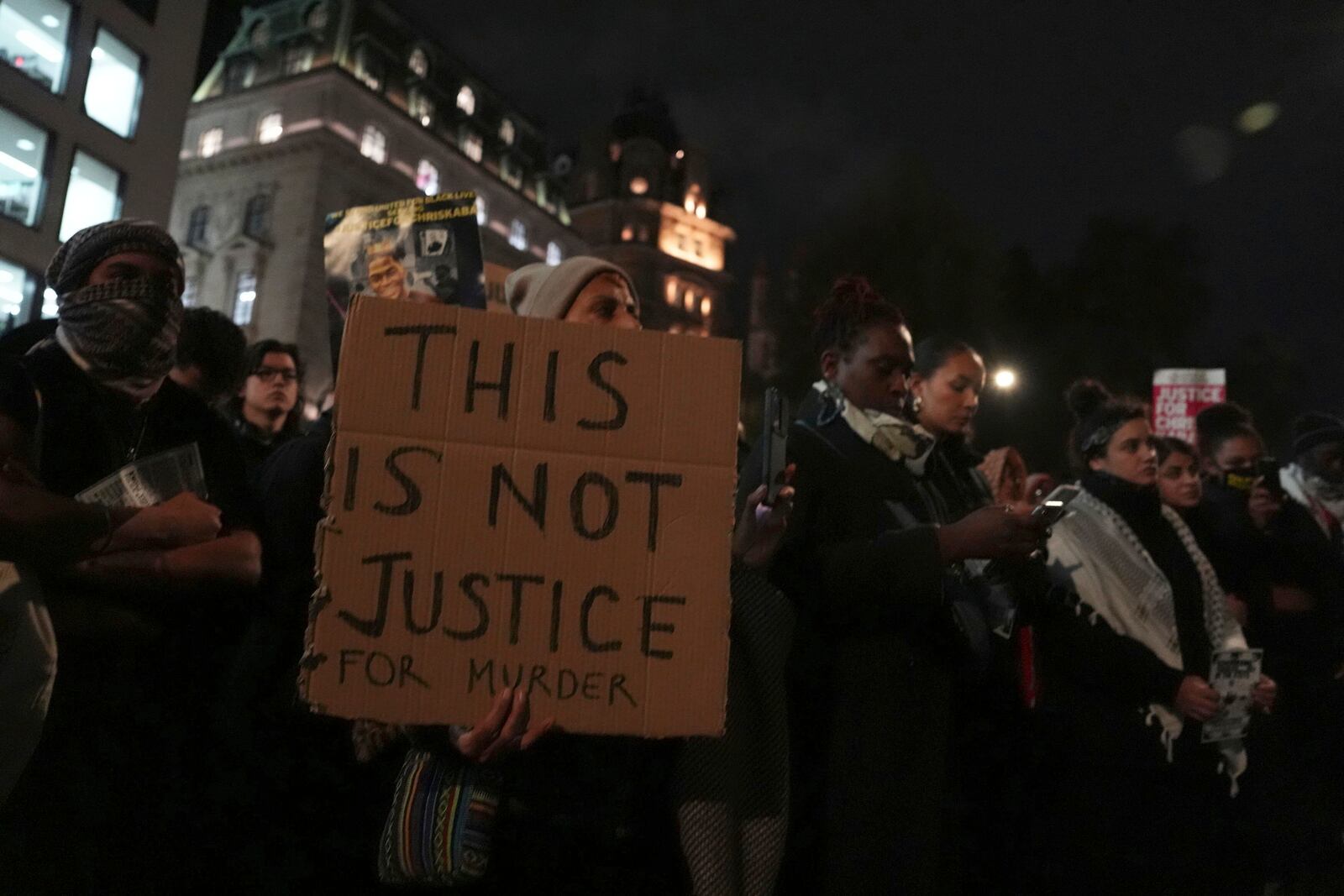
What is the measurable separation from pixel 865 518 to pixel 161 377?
6.65 feet

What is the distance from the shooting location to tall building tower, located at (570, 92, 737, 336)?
65.1m

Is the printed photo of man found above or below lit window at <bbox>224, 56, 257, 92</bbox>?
below

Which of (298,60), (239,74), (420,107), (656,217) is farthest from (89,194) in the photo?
(656,217)

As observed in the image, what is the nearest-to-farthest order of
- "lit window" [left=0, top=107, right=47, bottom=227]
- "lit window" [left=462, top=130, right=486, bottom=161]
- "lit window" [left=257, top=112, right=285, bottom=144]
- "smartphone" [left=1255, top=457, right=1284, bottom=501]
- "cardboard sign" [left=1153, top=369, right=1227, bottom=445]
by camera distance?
"smartphone" [left=1255, top=457, right=1284, bottom=501] < "cardboard sign" [left=1153, top=369, right=1227, bottom=445] < "lit window" [left=0, top=107, right=47, bottom=227] < "lit window" [left=257, top=112, right=285, bottom=144] < "lit window" [left=462, top=130, right=486, bottom=161]

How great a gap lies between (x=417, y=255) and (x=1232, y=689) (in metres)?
3.69

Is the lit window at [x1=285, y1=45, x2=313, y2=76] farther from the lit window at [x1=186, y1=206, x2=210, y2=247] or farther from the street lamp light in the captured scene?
the street lamp light

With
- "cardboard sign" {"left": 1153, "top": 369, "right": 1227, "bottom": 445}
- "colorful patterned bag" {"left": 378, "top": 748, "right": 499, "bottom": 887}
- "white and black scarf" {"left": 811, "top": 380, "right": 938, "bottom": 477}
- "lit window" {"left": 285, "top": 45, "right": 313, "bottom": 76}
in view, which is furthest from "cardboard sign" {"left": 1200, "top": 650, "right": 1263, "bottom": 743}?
"lit window" {"left": 285, "top": 45, "right": 313, "bottom": 76}

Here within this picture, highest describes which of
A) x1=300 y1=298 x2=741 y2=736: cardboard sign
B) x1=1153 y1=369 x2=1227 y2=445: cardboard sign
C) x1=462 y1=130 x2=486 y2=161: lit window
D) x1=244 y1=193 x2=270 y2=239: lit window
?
x1=462 y1=130 x2=486 y2=161: lit window

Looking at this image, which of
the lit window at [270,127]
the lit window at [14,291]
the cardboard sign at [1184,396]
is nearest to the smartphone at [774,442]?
the cardboard sign at [1184,396]

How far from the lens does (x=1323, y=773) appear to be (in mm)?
4781

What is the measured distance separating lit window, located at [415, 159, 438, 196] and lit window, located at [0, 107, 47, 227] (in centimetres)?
2473

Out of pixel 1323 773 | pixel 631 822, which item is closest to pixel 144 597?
pixel 631 822

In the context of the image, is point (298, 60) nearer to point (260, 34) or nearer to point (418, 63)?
point (260, 34)

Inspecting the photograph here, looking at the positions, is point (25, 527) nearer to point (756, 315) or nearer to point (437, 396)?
point (437, 396)
